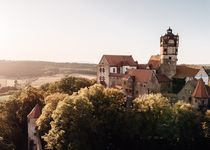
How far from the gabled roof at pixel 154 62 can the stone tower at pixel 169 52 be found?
2.60 metres

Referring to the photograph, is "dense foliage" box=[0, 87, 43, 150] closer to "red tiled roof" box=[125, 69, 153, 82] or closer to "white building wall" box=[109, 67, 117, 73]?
"red tiled roof" box=[125, 69, 153, 82]

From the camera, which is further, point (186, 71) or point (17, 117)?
point (186, 71)

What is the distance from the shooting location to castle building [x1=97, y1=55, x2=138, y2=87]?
87.9m

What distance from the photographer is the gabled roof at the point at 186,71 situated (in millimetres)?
74500

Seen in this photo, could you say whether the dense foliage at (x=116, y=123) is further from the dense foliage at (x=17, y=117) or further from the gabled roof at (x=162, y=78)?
the gabled roof at (x=162, y=78)

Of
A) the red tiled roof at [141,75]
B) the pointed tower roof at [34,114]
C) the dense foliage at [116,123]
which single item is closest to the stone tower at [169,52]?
the red tiled roof at [141,75]

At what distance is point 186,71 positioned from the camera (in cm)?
7625

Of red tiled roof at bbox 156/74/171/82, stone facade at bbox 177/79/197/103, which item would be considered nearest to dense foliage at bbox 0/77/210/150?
stone facade at bbox 177/79/197/103

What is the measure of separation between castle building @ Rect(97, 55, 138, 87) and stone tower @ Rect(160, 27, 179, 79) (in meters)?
13.2

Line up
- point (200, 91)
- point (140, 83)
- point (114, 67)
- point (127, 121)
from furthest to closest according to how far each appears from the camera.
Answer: point (114, 67), point (140, 83), point (200, 91), point (127, 121)

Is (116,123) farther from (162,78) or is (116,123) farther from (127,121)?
(162,78)

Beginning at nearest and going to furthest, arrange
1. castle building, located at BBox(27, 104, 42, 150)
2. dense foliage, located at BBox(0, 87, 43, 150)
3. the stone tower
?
castle building, located at BBox(27, 104, 42, 150) → dense foliage, located at BBox(0, 87, 43, 150) → the stone tower

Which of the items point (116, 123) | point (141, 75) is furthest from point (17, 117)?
point (141, 75)

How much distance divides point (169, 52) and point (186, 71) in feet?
19.0
